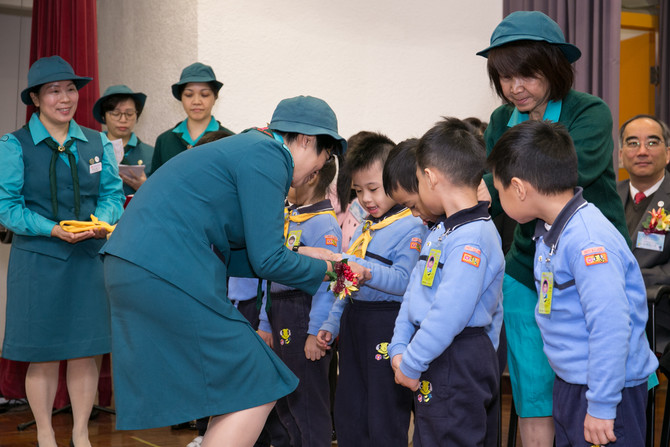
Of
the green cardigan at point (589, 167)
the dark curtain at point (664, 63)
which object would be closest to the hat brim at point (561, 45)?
the green cardigan at point (589, 167)

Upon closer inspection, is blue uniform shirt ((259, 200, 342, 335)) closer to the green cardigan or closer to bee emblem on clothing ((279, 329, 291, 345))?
bee emblem on clothing ((279, 329, 291, 345))

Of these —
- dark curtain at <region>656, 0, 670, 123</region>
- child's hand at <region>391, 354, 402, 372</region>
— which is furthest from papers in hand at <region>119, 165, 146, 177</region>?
dark curtain at <region>656, 0, 670, 123</region>

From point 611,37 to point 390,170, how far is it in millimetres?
2524

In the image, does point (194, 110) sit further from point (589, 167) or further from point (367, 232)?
point (589, 167)

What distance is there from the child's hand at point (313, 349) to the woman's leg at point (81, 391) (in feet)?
4.01

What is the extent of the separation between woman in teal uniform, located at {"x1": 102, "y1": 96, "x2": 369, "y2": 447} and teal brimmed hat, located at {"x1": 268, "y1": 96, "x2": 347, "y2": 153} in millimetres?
129

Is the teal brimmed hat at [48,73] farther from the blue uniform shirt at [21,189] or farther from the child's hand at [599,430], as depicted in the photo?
the child's hand at [599,430]

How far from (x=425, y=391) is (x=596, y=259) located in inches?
23.7

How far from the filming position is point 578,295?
1886mm

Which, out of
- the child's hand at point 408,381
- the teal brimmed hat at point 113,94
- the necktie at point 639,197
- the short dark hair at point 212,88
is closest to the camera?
the child's hand at point 408,381

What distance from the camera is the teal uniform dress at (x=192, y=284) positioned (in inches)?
75.9

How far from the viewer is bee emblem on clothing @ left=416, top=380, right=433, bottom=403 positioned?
→ 2.05 metres

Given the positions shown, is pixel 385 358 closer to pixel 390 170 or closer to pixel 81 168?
pixel 390 170

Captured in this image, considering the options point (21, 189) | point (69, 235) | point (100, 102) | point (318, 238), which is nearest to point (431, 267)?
point (318, 238)
